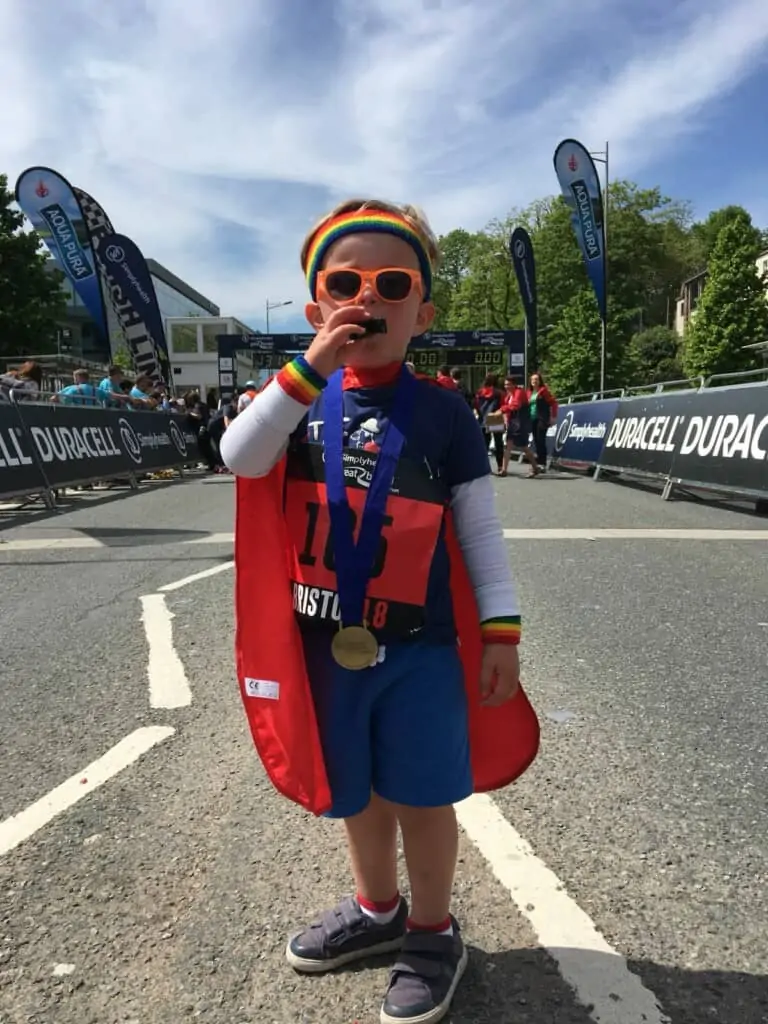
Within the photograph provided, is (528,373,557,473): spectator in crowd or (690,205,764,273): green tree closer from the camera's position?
(528,373,557,473): spectator in crowd

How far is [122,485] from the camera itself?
1444cm

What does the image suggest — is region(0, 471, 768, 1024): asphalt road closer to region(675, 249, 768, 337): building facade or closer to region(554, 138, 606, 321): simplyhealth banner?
region(554, 138, 606, 321): simplyhealth banner

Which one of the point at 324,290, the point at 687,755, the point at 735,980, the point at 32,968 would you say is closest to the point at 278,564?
the point at 324,290

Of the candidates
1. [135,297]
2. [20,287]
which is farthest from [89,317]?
[135,297]

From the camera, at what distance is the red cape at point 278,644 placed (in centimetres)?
163

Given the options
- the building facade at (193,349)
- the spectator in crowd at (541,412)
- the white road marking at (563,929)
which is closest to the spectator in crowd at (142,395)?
the spectator in crowd at (541,412)

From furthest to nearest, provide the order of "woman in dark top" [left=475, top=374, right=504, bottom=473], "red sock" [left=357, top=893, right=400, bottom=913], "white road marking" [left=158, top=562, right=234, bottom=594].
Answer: "woman in dark top" [left=475, top=374, right=504, bottom=473]
"white road marking" [left=158, top=562, right=234, bottom=594]
"red sock" [left=357, top=893, right=400, bottom=913]

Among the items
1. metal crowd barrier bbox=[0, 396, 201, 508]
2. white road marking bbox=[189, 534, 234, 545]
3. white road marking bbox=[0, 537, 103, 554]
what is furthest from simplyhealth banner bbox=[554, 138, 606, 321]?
white road marking bbox=[0, 537, 103, 554]

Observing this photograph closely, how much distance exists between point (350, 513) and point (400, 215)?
2.13 feet

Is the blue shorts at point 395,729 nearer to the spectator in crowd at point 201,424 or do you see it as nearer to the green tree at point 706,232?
the spectator in crowd at point 201,424

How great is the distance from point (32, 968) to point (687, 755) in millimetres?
2224

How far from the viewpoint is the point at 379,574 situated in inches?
63.4

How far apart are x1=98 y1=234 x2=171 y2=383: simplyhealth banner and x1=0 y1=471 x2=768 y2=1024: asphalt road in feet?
58.1

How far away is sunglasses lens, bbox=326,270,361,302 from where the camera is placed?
1577mm
